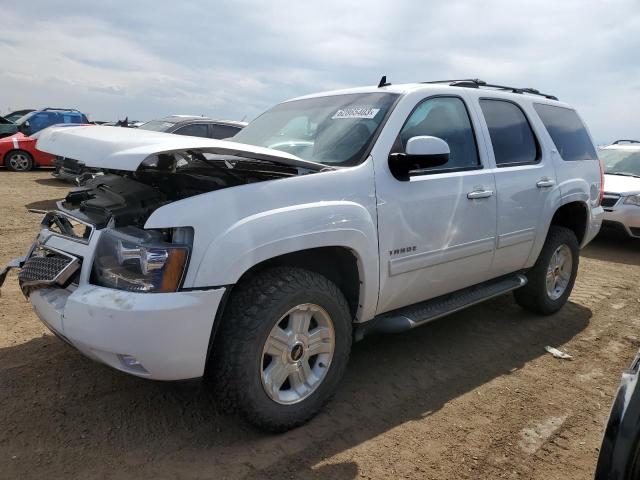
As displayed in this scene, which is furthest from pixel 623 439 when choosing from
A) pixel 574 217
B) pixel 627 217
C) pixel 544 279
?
pixel 627 217

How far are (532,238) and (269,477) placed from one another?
294 centimetres

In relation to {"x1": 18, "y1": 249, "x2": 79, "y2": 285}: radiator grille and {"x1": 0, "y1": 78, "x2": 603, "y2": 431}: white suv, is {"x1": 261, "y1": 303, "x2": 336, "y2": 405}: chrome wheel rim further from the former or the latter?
{"x1": 18, "y1": 249, "x2": 79, "y2": 285}: radiator grille

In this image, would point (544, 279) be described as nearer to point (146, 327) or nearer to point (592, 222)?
point (592, 222)

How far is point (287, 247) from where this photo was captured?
268cm

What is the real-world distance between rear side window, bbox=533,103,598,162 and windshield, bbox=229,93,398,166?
1.92 meters

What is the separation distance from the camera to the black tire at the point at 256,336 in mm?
2562

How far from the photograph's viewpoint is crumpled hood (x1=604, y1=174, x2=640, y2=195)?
8455 mm

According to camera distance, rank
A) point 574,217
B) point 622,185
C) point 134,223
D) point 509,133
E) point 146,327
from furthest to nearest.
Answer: point 622,185 → point 574,217 → point 509,133 → point 134,223 → point 146,327

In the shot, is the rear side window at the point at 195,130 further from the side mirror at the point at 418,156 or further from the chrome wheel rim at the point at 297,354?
the chrome wheel rim at the point at 297,354

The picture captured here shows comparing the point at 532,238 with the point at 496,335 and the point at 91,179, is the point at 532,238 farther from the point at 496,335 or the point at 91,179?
the point at 91,179

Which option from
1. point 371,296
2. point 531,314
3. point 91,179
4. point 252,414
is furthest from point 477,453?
point 91,179

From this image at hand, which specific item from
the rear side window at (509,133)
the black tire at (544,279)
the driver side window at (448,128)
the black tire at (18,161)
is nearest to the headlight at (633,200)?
the black tire at (544,279)

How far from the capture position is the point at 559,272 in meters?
4.98

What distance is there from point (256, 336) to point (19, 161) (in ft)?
46.1
